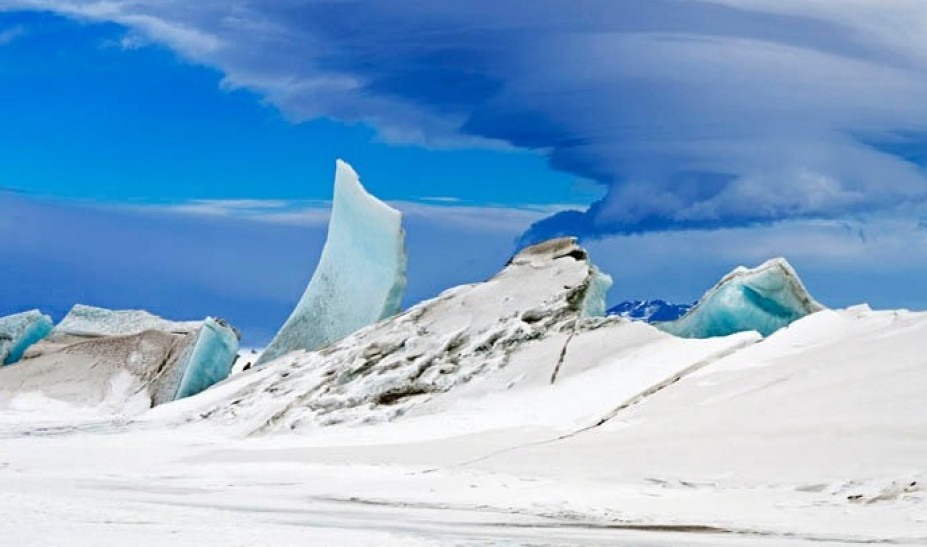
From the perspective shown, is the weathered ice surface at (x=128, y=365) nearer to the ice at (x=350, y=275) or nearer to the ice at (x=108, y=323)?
the ice at (x=108, y=323)

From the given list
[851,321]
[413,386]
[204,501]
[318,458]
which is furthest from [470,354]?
[204,501]

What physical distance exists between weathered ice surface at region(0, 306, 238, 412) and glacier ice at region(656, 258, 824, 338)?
28.4 feet

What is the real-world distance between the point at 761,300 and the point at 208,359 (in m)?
9.37

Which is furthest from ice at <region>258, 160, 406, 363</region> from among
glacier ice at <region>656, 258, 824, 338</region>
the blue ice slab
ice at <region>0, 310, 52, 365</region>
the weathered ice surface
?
ice at <region>0, 310, 52, 365</region>

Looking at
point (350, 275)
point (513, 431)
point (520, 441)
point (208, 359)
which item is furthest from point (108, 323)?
point (520, 441)

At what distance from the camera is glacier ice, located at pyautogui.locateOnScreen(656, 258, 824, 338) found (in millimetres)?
17281

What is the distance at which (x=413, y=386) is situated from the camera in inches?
610

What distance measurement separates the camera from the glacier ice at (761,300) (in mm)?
17281

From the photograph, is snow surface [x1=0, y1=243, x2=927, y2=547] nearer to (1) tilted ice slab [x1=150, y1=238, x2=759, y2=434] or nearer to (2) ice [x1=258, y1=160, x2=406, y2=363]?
(1) tilted ice slab [x1=150, y1=238, x2=759, y2=434]

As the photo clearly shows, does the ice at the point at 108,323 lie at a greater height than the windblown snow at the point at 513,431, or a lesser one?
greater

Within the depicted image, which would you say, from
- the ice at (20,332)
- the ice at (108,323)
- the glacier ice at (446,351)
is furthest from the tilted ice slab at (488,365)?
the ice at (20,332)

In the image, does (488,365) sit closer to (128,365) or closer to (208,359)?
(208,359)

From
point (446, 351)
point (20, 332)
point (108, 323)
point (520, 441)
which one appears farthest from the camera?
point (20, 332)

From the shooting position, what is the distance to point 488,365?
15.6m
